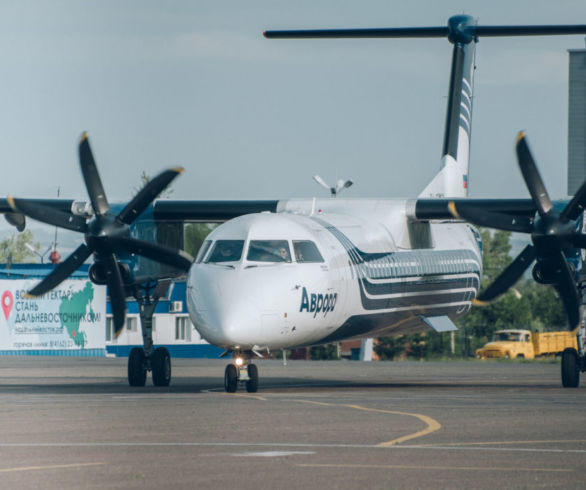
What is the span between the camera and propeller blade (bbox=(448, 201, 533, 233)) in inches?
965

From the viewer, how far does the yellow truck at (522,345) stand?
2576 inches

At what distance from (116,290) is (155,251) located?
1.25 m

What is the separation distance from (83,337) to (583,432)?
4549 cm

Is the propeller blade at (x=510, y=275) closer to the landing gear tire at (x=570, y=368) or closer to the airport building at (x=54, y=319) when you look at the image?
the landing gear tire at (x=570, y=368)

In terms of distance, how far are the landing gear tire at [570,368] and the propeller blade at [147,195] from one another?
31.9 ft

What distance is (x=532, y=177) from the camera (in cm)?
2455

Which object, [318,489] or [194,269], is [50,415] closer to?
[194,269]

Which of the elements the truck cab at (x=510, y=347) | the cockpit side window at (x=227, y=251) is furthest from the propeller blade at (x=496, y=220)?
the truck cab at (x=510, y=347)

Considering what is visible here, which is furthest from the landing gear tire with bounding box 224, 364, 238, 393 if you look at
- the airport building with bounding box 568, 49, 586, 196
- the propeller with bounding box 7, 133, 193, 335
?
the airport building with bounding box 568, 49, 586, 196

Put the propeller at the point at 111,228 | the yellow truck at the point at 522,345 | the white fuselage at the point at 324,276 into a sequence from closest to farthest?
1. the white fuselage at the point at 324,276
2. the propeller at the point at 111,228
3. the yellow truck at the point at 522,345

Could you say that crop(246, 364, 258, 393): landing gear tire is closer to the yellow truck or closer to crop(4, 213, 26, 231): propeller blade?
crop(4, 213, 26, 231): propeller blade

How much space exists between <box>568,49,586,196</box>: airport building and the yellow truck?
10771 millimetres

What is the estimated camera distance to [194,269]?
70.6ft

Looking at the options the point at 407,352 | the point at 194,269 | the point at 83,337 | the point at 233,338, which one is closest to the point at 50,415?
the point at 233,338
